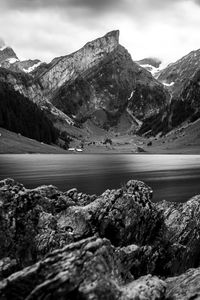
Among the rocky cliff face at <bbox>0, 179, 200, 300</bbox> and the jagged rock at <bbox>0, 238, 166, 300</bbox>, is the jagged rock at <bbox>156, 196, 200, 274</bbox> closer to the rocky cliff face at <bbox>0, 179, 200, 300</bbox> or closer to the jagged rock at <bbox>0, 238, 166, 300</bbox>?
the rocky cliff face at <bbox>0, 179, 200, 300</bbox>

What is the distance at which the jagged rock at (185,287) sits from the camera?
20.0 meters

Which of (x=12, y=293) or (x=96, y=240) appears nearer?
(x=12, y=293)

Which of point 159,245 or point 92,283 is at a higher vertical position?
point 92,283

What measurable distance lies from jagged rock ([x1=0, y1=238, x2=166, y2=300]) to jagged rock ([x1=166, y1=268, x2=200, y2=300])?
1478 millimetres

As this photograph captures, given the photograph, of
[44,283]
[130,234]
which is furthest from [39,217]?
[44,283]

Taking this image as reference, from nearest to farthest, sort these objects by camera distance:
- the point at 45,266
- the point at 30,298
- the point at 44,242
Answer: the point at 30,298
the point at 45,266
the point at 44,242

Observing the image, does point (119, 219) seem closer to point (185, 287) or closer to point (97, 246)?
point (185, 287)

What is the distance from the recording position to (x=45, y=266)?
1734cm

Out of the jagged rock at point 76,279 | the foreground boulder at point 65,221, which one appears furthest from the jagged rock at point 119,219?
the jagged rock at point 76,279

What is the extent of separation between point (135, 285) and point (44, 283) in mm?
5385

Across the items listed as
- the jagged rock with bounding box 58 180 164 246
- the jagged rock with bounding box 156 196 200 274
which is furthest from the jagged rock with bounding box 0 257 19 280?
the jagged rock with bounding box 156 196 200 274

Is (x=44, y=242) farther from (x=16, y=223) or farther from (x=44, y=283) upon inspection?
(x=44, y=283)

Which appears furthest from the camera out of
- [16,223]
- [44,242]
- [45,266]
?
[16,223]

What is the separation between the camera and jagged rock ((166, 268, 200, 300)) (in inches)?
786
